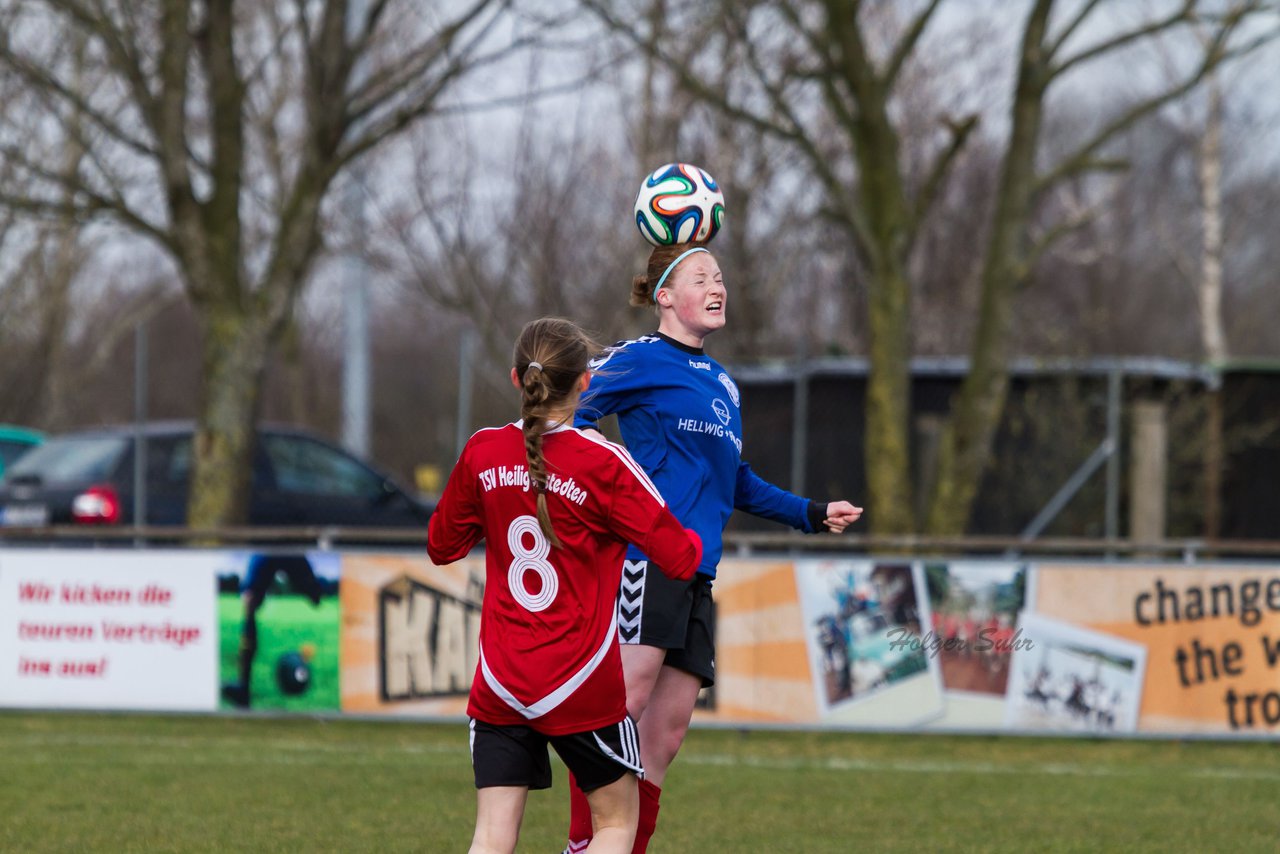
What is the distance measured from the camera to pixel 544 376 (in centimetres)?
404

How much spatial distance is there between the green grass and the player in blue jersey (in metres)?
5.33

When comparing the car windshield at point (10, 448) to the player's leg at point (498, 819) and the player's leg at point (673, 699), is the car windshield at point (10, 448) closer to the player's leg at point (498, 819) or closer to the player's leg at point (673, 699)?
the player's leg at point (673, 699)

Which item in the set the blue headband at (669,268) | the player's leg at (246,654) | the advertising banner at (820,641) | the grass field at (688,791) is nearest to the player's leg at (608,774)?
the blue headband at (669,268)

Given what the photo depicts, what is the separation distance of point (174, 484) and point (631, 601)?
9.73 metres

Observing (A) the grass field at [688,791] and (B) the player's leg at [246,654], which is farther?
(B) the player's leg at [246,654]

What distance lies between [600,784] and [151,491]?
406 inches

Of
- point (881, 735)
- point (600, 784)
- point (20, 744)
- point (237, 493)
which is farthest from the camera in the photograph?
point (237, 493)

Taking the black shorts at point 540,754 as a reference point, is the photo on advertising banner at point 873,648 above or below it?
below

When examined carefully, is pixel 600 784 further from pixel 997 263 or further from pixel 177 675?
pixel 997 263

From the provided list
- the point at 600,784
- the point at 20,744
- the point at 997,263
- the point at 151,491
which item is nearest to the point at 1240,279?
the point at 997,263

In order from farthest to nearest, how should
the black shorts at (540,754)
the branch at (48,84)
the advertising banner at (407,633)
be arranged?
the branch at (48,84) < the advertising banner at (407,633) < the black shorts at (540,754)

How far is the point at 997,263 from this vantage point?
527 inches

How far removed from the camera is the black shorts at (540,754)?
405 cm

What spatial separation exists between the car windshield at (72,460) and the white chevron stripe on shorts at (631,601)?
9402 millimetres
